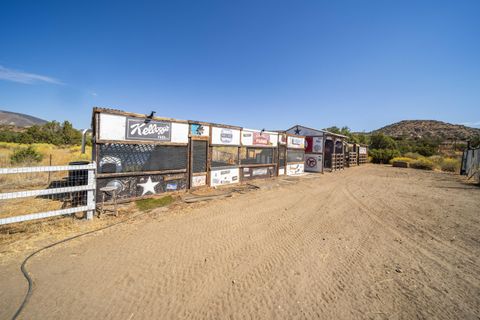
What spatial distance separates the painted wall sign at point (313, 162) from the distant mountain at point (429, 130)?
60454 millimetres

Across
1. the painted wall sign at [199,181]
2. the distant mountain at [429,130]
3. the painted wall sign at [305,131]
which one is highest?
the distant mountain at [429,130]

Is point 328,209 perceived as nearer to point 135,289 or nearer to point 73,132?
point 135,289

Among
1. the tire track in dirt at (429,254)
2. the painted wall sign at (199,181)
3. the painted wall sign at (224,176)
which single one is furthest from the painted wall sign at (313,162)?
the painted wall sign at (199,181)

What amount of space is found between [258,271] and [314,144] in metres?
18.1

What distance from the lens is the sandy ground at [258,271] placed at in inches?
105

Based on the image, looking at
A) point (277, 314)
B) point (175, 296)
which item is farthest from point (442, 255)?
point (175, 296)

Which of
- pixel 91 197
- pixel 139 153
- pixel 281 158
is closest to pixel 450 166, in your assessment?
pixel 281 158

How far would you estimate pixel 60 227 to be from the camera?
5.10 m

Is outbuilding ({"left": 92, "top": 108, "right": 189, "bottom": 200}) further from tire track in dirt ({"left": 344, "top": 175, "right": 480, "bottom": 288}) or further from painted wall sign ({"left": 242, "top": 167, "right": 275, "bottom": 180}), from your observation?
tire track in dirt ({"left": 344, "top": 175, "right": 480, "bottom": 288})

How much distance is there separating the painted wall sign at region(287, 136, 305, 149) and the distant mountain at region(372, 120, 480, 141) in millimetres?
62116

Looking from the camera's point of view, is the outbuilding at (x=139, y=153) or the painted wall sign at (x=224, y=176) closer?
the outbuilding at (x=139, y=153)

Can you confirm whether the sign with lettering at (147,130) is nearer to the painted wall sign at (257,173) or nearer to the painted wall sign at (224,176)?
the painted wall sign at (224,176)

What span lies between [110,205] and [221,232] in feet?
14.3

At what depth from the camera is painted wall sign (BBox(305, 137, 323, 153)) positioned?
19.5m
